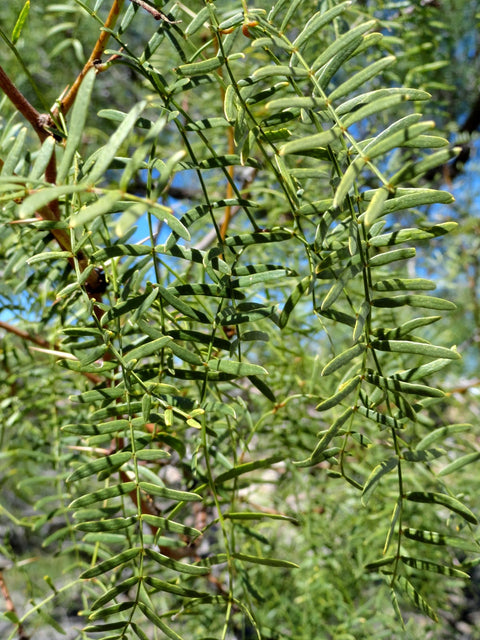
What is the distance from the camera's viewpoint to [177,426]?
44cm

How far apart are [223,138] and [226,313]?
58cm

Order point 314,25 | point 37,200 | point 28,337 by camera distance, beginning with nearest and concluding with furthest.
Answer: point 37,200 < point 314,25 < point 28,337

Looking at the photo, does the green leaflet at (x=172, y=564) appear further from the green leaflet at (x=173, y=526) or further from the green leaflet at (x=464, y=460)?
the green leaflet at (x=464, y=460)

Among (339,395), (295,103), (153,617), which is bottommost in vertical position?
(153,617)

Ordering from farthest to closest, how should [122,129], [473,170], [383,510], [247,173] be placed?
[473,170] < [247,173] < [383,510] < [122,129]

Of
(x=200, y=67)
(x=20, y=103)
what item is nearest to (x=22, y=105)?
(x=20, y=103)

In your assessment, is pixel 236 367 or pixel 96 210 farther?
pixel 236 367

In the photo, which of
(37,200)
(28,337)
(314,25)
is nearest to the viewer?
(37,200)

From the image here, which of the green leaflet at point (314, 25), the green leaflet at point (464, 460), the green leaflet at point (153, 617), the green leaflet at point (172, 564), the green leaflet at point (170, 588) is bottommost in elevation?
the green leaflet at point (153, 617)

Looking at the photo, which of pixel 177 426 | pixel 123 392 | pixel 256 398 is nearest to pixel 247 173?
pixel 256 398

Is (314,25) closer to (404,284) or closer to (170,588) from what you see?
(404,284)

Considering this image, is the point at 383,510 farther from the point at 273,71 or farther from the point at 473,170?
the point at 473,170

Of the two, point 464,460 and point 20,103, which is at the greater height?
point 20,103

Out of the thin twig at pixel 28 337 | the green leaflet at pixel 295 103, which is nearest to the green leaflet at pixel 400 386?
the green leaflet at pixel 295 103
